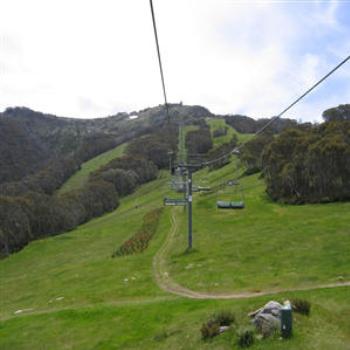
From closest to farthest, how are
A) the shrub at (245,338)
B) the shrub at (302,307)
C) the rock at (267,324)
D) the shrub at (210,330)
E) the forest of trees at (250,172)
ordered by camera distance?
the shrub at (245,338) < the rock at (267,324) < the shrub at (210,330) < the shrub at (302,307) < the forest of trees at (250,172)

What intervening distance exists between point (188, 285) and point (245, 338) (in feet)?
54.6

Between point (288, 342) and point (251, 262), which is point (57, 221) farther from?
point (288, 342)

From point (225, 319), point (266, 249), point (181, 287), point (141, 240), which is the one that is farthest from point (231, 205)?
point (225, 319)

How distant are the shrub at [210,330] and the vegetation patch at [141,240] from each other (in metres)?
36.9

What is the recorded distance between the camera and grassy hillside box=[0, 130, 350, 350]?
19.6 meters

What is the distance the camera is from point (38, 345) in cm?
2298

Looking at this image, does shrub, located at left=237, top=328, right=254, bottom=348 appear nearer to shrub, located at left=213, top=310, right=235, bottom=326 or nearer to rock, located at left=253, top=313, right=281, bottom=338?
rock, located at left=253, top=313, right=281, bottom=338

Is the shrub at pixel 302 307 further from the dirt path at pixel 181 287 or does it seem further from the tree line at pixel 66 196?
the tree line at pixel 66 196

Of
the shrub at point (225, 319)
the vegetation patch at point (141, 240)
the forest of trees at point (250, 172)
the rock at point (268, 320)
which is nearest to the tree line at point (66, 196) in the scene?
the forest of trees at point (250, 172)

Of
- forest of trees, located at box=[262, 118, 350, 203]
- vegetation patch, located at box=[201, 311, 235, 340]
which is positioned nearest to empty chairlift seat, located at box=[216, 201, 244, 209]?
forest of trees, located at box=[262, 118, 350, 203]

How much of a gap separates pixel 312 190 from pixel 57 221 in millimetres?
57545

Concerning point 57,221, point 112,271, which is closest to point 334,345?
point 112,271

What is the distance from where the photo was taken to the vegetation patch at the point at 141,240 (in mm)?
56500

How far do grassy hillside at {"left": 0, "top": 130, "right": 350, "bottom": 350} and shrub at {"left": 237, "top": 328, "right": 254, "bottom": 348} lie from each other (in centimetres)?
34
